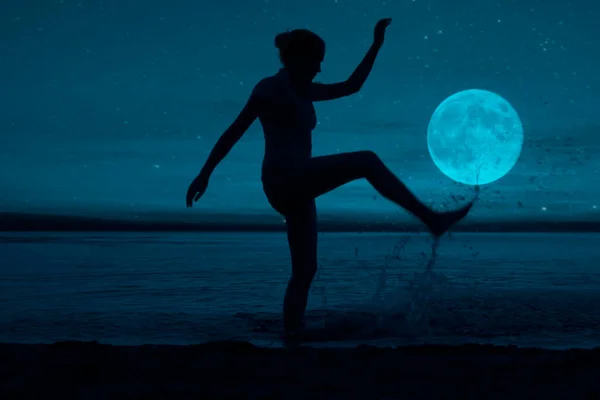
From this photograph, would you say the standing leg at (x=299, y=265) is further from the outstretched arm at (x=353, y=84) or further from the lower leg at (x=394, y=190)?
the lower leg at (x=394, y=190)

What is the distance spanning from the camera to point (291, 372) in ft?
11.0

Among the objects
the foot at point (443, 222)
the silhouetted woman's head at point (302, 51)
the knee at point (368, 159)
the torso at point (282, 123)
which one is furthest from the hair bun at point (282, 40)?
the foot at point (443, 222)

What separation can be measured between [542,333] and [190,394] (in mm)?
3543

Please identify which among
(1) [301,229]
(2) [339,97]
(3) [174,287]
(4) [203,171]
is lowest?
(3) [174,287]

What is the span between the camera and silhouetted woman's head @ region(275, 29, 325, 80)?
4.63m

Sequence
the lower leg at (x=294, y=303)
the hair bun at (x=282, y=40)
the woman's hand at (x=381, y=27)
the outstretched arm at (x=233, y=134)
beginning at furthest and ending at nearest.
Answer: the lower leg at (x=294, y=303)
the woman's hand at (x=381, y=27)
the hair bun at (x=282, y=40)
the outstretched arm at (x=233, y=134)

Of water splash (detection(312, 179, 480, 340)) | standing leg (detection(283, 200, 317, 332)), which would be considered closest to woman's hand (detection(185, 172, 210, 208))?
standing leg (detection(283, 200, 317, 332))

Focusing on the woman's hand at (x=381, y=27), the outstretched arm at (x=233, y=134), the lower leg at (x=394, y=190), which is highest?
the woman's hand at (x=381, y=27)

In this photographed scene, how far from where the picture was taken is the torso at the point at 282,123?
15.0 ft

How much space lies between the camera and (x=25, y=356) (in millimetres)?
3781

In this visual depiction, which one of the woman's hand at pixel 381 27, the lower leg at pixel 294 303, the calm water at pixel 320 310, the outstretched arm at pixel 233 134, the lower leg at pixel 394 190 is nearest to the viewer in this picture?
the lower leg at pixel 394 190

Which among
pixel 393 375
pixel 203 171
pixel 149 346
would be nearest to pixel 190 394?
pixel 393 375

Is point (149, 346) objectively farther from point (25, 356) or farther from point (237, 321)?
point (237, 321)

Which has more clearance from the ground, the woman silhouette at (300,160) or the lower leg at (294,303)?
the woman silhouette at (300,160)
